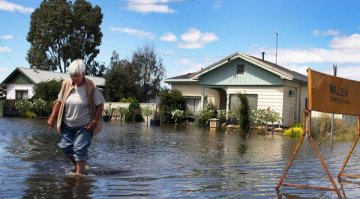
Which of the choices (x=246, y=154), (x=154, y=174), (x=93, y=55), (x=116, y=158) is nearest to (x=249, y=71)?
(x=246, y=154)

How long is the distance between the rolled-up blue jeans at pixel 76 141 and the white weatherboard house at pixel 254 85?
21.9 m

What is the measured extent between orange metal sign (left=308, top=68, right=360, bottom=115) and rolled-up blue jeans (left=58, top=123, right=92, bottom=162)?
328 cm

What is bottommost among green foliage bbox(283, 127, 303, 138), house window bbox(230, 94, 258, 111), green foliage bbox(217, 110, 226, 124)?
green foliage bbox(283, 127, 303, 138)

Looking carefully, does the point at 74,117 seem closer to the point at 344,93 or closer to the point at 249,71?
the point at 344,93

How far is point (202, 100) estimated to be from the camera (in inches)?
1246

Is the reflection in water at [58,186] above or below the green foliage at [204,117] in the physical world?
below

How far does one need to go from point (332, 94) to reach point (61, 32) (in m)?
56.8

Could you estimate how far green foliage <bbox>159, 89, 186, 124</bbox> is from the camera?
30.7 metres

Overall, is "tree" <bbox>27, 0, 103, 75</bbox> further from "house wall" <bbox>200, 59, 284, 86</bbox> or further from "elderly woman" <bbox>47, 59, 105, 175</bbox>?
"elderly woman" <bbox>47, 59, 105, 175</bbox>

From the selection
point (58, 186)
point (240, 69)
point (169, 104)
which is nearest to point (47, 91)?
point (169, 104)

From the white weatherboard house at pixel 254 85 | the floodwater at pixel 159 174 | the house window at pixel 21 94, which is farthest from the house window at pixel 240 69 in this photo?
the house window at pixel 21 94

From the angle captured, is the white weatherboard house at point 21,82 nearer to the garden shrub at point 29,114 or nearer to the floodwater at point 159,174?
the garden shrub at point 29,114

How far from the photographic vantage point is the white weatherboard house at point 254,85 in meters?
28.5

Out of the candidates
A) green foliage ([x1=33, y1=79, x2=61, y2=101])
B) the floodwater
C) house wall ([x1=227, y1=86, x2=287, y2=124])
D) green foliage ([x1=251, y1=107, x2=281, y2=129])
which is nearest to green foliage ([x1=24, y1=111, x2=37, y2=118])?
green foliage ([x1=33, y1=79, x2=61, y2=101])
